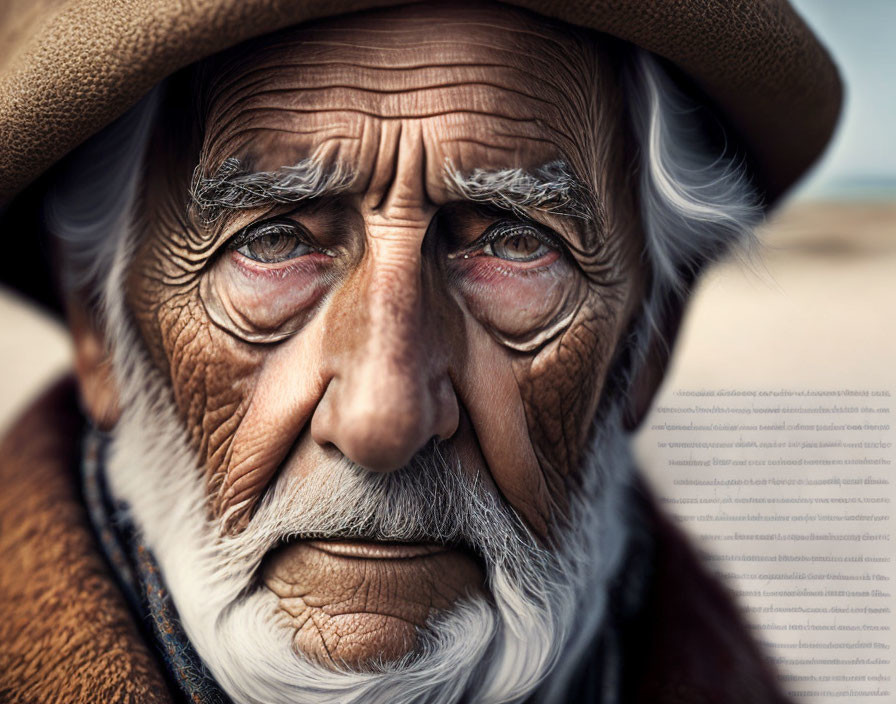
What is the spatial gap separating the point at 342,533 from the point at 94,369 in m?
0.80

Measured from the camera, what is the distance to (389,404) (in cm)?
131

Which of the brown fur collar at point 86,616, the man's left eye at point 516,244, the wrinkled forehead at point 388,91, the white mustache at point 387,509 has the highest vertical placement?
the wrinkled forehead at point 388,91

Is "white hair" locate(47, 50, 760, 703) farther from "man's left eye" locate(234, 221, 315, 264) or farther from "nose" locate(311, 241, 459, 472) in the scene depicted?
"man's left eye" locate(234, 221, 315, 264)

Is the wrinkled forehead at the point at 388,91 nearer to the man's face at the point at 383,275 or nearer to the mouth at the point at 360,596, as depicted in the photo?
the man's face at the point at 383,275

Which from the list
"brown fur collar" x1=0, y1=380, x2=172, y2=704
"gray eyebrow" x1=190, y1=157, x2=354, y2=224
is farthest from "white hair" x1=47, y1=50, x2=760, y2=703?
"gray eyebrow" x1=190, y1=157, x2=354, y2=224

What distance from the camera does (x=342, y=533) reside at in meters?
1.43

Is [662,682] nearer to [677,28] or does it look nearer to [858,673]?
[858,673]

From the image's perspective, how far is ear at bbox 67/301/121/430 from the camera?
183 centimetres

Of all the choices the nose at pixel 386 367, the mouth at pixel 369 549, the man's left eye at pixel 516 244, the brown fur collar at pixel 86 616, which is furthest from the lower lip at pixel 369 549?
the man's left eye at pixel 516 244

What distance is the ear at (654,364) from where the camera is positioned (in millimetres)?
1928

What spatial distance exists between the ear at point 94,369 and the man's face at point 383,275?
0.28 m

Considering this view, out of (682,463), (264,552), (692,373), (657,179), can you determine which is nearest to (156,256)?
(264,552)

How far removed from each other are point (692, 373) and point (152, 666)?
4.25m

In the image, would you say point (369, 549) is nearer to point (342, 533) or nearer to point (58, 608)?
point (342, 533)
